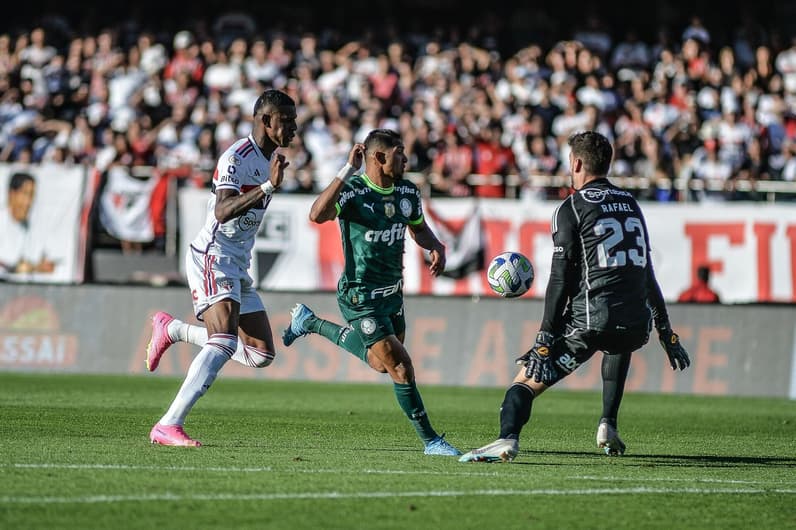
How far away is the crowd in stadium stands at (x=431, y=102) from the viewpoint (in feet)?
75.2

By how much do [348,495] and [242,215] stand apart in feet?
10.2

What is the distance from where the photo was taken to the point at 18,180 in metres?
21.3

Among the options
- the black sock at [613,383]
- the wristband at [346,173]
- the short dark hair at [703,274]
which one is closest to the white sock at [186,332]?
the wristband at [346,173]

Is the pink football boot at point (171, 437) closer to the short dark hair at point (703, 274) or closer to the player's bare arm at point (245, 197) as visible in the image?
the player's bare arm at point (245, 197)

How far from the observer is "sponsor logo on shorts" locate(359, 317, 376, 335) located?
33.1 feet

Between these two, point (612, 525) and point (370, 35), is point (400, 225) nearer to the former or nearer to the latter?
point (612, 525)

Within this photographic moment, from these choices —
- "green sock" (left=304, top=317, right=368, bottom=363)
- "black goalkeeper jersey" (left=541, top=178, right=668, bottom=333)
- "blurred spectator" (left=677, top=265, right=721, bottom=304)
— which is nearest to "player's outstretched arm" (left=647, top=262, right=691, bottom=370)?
"black goalkeeper jersey" (left=541, top=178, right=668, bottom=333)

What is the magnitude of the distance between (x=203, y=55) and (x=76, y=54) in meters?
2.55

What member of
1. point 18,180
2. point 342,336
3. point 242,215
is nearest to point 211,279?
point 242,215

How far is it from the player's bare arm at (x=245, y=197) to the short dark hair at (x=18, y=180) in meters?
12.1

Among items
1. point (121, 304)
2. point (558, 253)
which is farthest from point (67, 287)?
point (558, 253)

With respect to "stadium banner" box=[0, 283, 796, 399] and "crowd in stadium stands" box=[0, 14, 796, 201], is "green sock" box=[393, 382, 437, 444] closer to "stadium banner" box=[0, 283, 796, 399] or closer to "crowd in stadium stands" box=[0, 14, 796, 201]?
"stadium banner" box=[0, 283, 796, 399]

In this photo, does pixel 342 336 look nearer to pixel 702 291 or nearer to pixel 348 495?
pixel 348 495

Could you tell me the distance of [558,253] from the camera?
9438 millimetres
